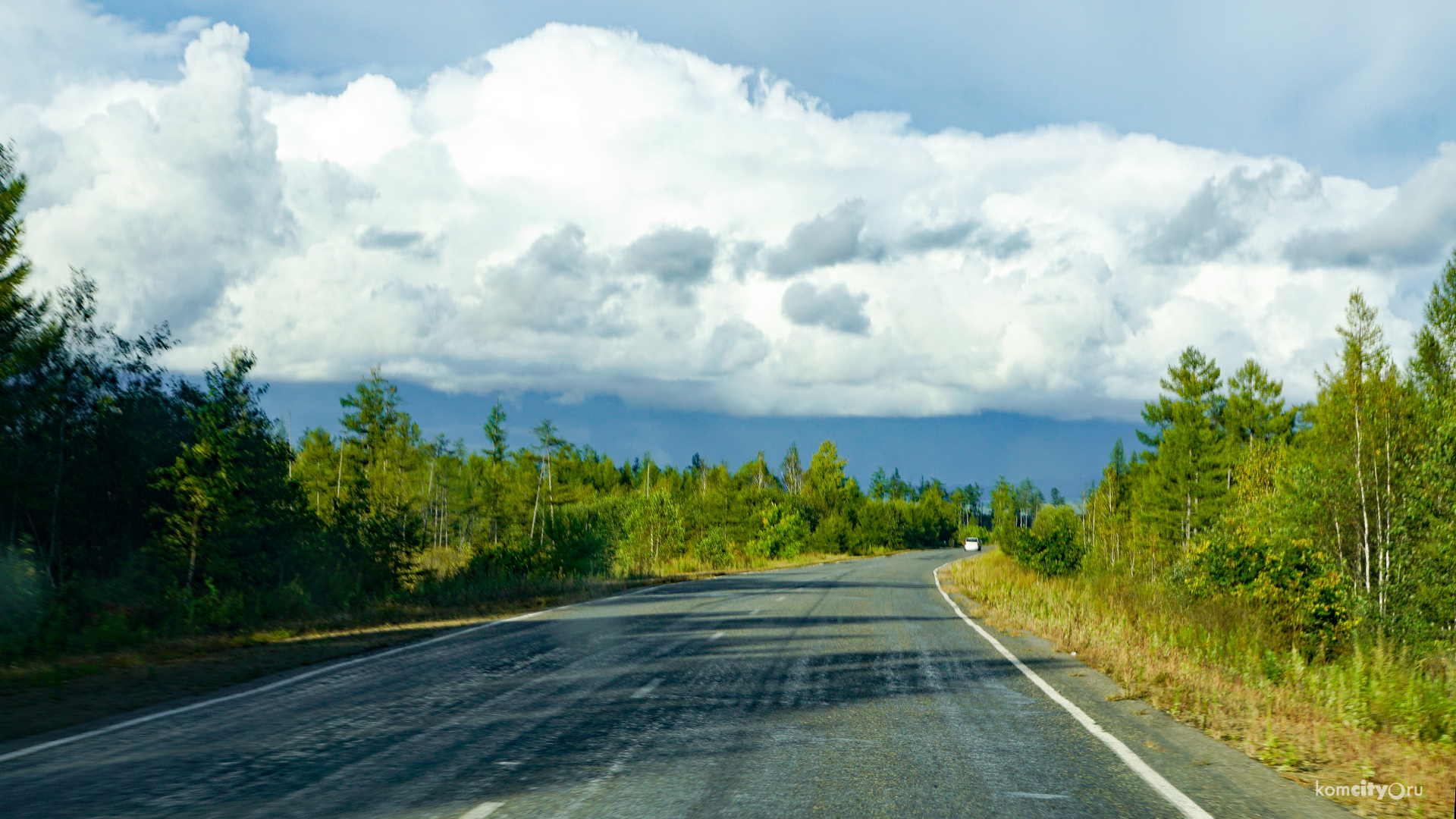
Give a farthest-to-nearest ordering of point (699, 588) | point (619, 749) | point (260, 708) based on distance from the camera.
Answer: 1. point (699, 588)
2. point (260, 708)
3. point (619, 749)

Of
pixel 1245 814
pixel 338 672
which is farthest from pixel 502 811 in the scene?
pixel 338 672

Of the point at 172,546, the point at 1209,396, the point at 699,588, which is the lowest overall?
the point at 699,588

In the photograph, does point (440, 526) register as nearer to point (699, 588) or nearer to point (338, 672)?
point (699, 588)

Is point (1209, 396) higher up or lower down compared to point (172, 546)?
higher up

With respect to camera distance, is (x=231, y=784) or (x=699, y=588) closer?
(x=231, y=784)

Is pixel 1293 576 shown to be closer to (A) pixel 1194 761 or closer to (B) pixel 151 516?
(A) pixel 1194 761

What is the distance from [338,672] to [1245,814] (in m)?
9.09

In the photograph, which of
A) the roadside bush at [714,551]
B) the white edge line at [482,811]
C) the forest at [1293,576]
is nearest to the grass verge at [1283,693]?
the forest at [1293,576]

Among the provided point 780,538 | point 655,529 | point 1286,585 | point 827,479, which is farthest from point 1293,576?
point 827,479

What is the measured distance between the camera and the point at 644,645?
13.6 meters

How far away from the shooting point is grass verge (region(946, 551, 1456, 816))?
21.9ft

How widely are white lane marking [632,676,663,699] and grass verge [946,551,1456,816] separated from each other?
195 inches

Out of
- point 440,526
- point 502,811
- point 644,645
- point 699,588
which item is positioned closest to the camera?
point 502,811

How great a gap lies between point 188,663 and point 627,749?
25.8ft
